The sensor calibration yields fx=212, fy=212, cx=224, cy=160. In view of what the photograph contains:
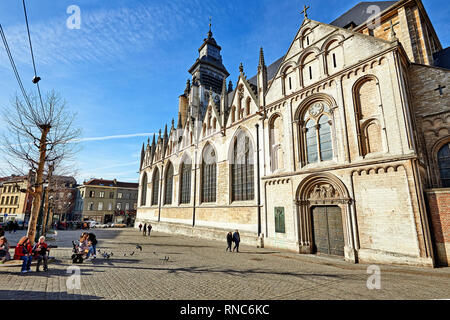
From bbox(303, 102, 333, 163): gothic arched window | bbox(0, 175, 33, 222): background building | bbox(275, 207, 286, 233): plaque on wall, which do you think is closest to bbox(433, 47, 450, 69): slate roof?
bbox(303, 102, 333, 163): gothic arched window

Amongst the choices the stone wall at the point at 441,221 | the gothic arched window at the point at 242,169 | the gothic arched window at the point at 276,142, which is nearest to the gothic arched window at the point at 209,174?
the gothic arched window at the point at 242,169

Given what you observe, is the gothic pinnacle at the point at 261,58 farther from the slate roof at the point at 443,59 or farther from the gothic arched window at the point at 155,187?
the gothic arched window at the point at 155,187

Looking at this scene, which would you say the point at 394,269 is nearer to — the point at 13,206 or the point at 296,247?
the point at 296,247

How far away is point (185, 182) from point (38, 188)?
1700cm

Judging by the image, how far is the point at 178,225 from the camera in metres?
24.8

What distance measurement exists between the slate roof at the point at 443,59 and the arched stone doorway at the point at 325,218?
9.18 m

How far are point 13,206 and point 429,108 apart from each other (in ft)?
Result: 220

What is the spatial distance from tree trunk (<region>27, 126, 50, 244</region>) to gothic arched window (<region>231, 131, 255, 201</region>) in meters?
12.7

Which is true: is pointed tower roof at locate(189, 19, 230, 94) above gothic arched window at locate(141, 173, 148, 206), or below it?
above

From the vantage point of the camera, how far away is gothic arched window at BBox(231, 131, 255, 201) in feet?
56.0

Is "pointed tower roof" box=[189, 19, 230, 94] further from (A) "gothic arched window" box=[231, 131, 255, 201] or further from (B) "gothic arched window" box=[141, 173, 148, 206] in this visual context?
(B) "gothic arched window" box=[141, 173, 148, 206]

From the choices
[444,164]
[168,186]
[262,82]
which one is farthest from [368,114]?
[168,186]
